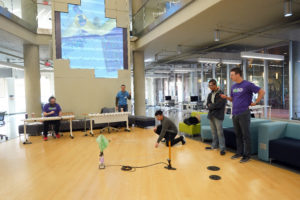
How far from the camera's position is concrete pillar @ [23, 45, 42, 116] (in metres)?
8.39

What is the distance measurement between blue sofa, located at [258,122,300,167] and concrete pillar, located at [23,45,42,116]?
8716 mm

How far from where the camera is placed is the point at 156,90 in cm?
2131

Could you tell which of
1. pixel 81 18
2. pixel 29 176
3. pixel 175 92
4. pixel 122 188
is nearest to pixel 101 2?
pixel 81 18

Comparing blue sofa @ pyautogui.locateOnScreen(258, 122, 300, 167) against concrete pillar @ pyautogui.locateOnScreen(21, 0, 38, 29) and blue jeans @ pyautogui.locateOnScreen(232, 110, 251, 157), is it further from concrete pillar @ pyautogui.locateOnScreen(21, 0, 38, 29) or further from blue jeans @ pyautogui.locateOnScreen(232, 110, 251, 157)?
concrete pillar @ pyautogui.locateOnScreen(21, 0, 38, 29)

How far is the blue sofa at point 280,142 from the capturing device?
311 centimetres

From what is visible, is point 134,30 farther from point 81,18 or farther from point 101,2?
point 81,18

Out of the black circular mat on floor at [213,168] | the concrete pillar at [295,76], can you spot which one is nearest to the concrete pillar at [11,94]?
the black circular mat on floor at [213,168]

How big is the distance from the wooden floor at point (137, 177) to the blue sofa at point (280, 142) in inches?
7.7

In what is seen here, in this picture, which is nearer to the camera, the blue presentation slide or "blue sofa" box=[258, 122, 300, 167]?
"blue sofa" box=[258, 122, 300, 167]

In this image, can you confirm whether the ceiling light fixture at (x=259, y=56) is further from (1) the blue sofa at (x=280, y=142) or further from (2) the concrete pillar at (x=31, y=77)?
(2) the concrete pillar at (x=31, y=77)

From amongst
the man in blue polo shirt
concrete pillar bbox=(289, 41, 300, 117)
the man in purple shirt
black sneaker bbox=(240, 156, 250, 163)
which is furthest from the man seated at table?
concrete pillar bbox=(289, 41, 300, 117)

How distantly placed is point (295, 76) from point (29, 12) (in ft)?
37.2

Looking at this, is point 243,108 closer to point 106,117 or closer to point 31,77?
point 106,117

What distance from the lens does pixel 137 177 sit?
9.96 feet
